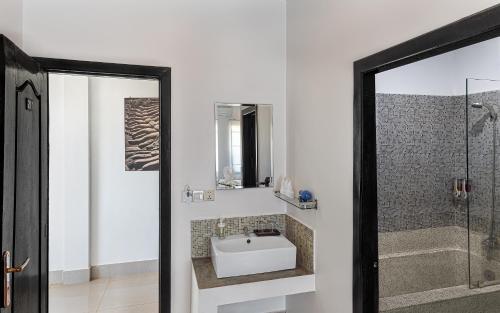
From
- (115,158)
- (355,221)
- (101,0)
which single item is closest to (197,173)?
(355,221)

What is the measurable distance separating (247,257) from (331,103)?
1.11 metres

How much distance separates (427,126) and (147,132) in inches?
112

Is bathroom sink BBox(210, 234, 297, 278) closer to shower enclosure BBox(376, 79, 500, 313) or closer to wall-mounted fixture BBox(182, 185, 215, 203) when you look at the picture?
wall-mounted fixture BBox(182, 185, 215, 203)

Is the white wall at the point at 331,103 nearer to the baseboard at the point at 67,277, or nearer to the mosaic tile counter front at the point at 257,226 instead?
the mosaic tile counter front at the point at 257,226

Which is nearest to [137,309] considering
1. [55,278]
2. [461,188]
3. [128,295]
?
[128,295]

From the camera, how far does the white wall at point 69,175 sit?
3.29 meters

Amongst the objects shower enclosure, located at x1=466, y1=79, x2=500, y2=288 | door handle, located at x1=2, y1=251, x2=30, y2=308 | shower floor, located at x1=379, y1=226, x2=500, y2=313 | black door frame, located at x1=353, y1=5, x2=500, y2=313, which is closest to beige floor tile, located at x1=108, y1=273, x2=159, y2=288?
door handle, located at x1=2, y1=251, x2=30, y2=308

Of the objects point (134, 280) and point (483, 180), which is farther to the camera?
point (134, 280)

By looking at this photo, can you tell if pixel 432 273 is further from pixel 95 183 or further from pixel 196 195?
pixel 95 183

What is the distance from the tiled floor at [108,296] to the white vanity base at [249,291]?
131 centimetres

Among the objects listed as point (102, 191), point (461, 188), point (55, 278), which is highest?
point (461, 188)

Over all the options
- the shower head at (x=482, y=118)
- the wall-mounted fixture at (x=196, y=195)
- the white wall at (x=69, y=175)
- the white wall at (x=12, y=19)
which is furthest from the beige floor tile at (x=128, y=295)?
the shower head at (x=482, y=118)

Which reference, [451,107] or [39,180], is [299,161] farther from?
[39,180]

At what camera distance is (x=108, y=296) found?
10.4 feet
